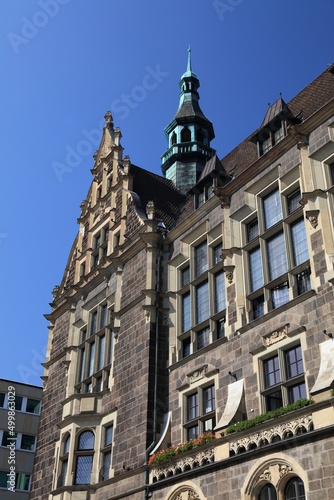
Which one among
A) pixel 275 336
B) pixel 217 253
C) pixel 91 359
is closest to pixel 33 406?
pixel 91 359

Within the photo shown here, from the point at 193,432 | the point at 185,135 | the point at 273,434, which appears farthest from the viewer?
the point at 185,135

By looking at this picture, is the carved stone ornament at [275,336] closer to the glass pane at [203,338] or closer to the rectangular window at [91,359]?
the glass pane at [203,338]

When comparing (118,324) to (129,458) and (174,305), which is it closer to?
(174,305)

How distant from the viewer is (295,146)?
22344 mm

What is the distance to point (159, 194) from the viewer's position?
32.5m

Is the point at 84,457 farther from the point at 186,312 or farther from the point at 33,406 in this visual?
the point at 33,406

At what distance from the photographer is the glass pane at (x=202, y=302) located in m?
24.3

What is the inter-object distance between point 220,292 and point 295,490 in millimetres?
8670

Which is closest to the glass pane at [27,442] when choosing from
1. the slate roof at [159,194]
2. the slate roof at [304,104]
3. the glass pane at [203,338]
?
the slate roof at [159,194]

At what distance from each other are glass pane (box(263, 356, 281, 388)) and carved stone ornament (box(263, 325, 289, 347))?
0.51 meters

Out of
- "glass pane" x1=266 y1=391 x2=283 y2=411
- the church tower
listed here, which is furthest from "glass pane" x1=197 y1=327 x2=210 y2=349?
the church tower

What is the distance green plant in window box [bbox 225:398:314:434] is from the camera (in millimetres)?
17141

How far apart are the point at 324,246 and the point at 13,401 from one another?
34079 mm

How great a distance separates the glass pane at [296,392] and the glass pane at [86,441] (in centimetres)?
1069
